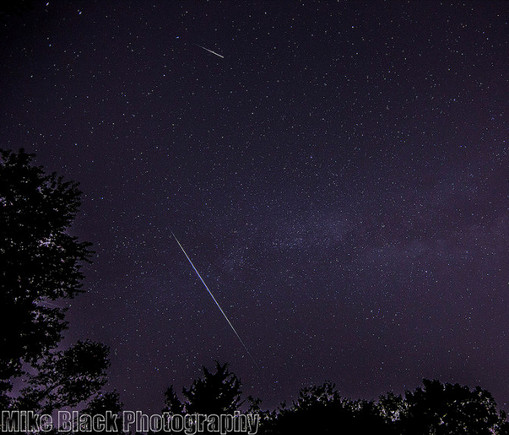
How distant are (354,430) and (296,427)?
3.79 m

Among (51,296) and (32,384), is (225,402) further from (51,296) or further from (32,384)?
(32,384)

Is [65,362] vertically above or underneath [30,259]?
underneath

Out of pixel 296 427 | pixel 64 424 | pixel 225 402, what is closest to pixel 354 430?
pixel 296 427

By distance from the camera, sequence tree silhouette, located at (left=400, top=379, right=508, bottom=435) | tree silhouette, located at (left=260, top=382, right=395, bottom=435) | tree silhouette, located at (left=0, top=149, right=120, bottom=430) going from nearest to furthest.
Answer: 1. tree silhouette, located at (left=0, top=149, right=120, bottom=430)
2. tree silhouette, located at (left=260, top=382, right=395, bottom=435)
3. tree silhouette, located at (left=400, top=379, right=508, bottom=435)

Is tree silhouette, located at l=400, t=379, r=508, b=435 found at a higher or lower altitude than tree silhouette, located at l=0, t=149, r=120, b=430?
lower

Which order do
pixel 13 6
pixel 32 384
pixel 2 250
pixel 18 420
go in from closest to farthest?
pixel 13 6, pixel 2 250, pixel 18 420, pixel 32 384

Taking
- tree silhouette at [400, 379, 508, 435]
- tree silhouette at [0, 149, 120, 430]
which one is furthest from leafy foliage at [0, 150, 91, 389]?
tree silhouette at [400, 379, 508, 435]

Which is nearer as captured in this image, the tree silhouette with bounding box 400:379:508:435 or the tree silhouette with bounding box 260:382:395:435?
the tree silhouette with bounding box 260:382:395:435

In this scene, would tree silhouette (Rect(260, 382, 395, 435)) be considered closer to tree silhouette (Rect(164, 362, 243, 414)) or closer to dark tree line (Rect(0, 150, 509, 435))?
dark tree line (Rect(0, 150, 509, 435))

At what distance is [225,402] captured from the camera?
45.4 feet

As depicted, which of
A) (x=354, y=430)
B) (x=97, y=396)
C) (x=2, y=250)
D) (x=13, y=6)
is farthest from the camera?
(x=97, y=396)

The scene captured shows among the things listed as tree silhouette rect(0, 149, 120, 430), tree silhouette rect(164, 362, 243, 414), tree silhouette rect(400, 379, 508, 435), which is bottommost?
tree silhouette rect(400, 379, 508, 435)

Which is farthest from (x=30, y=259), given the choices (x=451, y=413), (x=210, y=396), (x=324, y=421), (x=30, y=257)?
(x=451, y=413)

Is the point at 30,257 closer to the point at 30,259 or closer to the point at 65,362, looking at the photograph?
the point at 30,259
